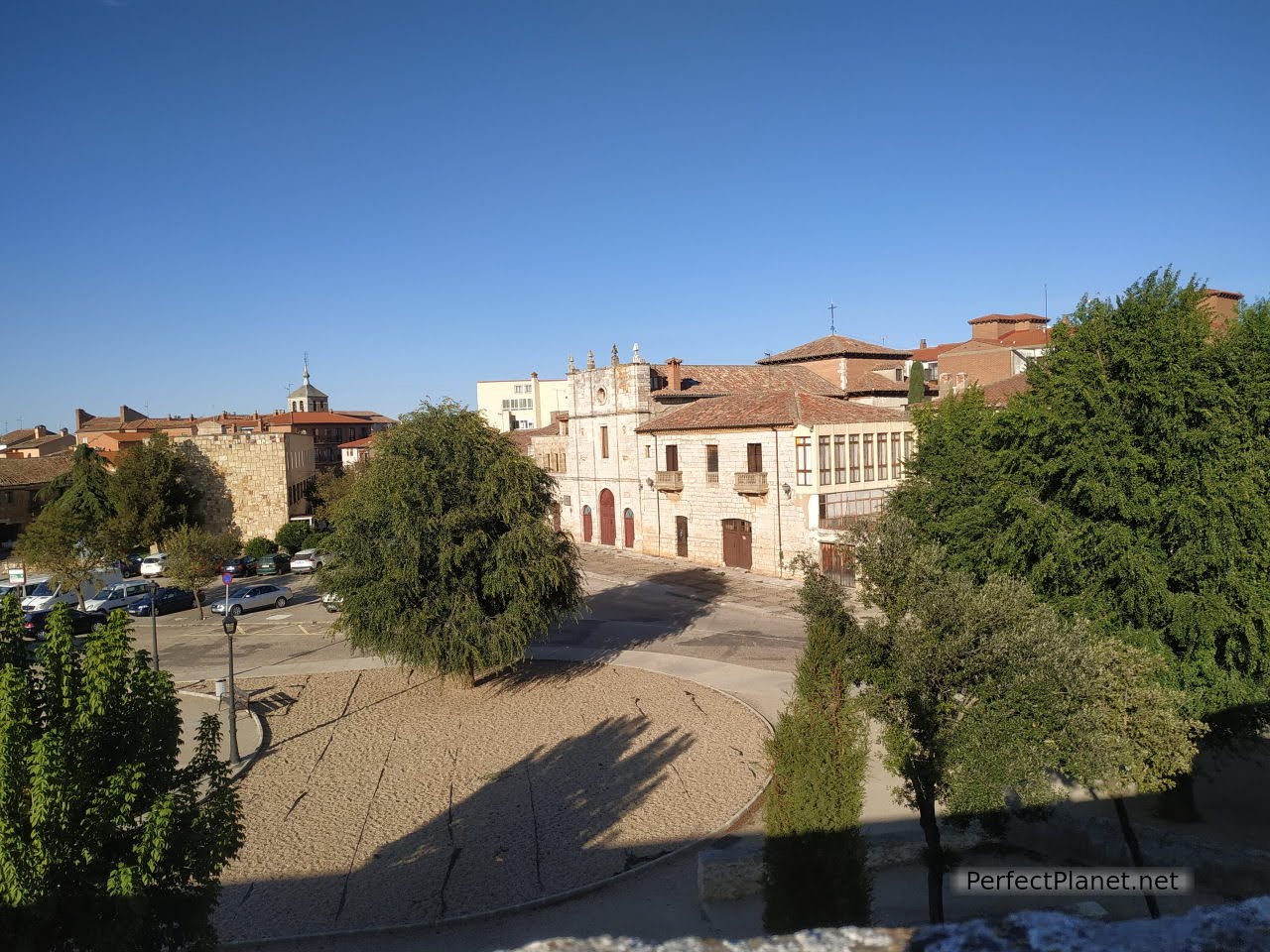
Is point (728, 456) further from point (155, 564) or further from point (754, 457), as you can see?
point (155, 564)

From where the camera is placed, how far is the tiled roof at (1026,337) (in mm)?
58375

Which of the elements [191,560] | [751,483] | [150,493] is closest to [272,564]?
[150,493]

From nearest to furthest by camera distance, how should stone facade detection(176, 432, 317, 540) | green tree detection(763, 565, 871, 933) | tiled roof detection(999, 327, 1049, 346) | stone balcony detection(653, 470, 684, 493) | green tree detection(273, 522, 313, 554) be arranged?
green tree detection(763, 565, 871, 933)
stone balcony detection(653, 470, 684, 493)
green tree detection(273, 522, 313, 554)
stone facade detection(176, 432, 317, 540)
tiled roof detection(999, 327, 1049, 346)

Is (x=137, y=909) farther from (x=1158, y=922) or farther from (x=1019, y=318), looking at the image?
(x=1019, y=318)

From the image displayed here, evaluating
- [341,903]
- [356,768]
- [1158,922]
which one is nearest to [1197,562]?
[1158,922]

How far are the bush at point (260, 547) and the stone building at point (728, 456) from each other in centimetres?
1637

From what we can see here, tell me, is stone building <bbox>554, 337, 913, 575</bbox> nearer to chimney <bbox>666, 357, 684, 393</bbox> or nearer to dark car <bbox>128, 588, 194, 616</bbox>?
chimney <bbox>666, 357, 684, 393</bbox>

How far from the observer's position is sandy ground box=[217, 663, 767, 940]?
1188 cm

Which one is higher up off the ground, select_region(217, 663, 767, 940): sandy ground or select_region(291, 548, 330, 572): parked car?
select_region(291, 548, 330, 572): parked car

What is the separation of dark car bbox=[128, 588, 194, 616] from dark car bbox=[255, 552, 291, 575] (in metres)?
6.69

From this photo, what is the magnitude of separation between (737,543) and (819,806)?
2818 centimetres

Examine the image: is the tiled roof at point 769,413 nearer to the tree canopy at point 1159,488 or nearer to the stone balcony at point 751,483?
the stone balcony at point 751,483

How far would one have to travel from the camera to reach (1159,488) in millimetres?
13320

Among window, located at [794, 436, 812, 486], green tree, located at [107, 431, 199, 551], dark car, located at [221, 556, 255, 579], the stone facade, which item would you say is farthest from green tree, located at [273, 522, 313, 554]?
window, located at [794, 436, 812, 486]
